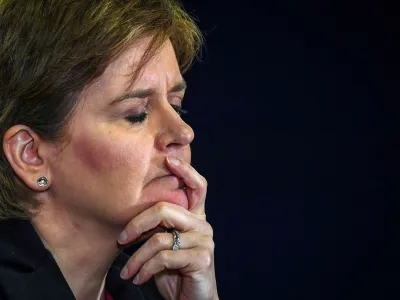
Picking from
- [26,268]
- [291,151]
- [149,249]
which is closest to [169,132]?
[149,249]

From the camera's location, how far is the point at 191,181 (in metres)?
1.61

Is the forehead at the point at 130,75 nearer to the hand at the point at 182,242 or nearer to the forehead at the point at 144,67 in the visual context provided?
the forehead at the point at 144,67

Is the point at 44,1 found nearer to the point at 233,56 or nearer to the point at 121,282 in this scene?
the point at 121,282

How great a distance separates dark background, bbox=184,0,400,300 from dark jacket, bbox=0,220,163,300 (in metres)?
0.92

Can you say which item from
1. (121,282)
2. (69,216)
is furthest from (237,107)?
(69,216)

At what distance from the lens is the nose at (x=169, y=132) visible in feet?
5.03

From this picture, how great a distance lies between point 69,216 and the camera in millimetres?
1583

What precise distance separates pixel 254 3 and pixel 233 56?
0.22m

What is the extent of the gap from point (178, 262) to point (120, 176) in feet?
0.88

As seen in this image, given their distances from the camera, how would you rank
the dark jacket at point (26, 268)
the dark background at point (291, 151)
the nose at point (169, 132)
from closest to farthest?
the dark jacket at point (26, 268), the nose at point (169, 132), the dark background at point (291, 151)

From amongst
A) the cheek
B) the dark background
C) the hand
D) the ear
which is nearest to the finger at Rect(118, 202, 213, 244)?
the hand

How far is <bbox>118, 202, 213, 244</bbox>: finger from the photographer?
1.52m

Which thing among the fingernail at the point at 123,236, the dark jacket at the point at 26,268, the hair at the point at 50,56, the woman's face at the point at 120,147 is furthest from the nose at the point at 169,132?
the dark jacket at the point at 26,268

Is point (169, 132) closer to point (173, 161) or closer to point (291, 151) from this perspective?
point (173, 161)
